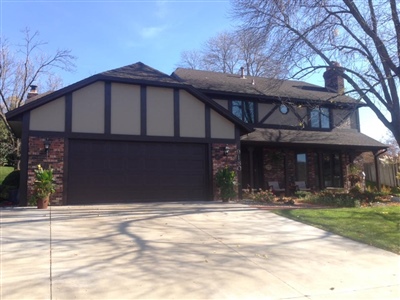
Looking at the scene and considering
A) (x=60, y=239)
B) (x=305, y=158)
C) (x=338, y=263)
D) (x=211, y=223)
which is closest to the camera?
(x=338, y=263)

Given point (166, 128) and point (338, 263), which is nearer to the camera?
point (338, 263)

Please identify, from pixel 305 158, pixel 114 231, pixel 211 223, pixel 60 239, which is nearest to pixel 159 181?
pixel 211 223

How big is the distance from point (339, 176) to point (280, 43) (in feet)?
27.9

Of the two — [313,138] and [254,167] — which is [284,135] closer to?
[313,138]

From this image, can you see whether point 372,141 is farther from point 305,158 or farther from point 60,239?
point 60,239

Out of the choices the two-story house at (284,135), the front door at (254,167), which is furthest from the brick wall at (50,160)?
the front door at (254,167)

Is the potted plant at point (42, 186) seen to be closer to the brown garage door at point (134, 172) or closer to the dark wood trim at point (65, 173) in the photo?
the dark wood trim at point (65, 173)

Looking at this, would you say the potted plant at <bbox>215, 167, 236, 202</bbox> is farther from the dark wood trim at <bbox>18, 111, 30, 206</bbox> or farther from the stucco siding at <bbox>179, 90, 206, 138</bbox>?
the dark wood trim at <bbox>18, 111, 30, 206</bbox>

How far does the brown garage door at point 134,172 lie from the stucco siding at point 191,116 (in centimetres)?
51

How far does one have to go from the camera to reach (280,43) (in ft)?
47.8

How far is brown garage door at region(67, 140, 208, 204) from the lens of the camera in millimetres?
11969

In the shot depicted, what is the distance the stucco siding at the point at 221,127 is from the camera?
13.8 metres

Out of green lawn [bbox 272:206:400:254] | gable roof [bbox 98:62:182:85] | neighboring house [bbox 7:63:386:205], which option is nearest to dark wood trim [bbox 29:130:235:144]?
neighboring house [bbox 7:63:386:205]

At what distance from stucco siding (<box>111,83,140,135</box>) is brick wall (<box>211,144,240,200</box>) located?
311 cm
